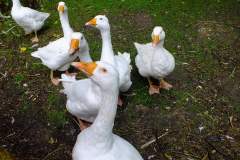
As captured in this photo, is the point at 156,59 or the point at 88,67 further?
the point at 156,59

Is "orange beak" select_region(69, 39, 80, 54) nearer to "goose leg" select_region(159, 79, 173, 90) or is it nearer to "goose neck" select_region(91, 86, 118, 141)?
"goose leg" select_region(159, 79, 173, 90)

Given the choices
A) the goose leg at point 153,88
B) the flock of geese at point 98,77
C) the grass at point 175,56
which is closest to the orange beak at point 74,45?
the flock of geese at point 98,77

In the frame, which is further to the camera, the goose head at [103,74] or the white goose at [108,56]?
the white goose at [108,56]

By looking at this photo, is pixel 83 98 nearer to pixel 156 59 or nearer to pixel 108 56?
pixel 108 56

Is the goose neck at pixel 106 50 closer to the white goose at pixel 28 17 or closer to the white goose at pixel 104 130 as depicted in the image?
the white goose at pixel 104 130

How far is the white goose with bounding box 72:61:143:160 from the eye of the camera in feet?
9.84

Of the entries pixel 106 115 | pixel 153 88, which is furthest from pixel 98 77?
pixel 153 88

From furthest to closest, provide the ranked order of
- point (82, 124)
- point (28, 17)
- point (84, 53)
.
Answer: point (28, 17) → point (84, 53) → point (82, 124)

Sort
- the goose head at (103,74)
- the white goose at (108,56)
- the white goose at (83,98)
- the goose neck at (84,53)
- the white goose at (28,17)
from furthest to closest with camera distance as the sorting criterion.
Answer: the white goose at (28,17) < the goose neck at (84,53) < the white goose at (108,56) < the white goose at (83,98) < the goose head at (103,74)

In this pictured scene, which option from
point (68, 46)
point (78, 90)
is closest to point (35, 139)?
point (78, 90)

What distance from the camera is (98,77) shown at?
2998 millimetres

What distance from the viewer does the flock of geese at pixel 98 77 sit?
307 centimetres

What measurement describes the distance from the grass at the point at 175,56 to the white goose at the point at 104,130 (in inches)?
38.1

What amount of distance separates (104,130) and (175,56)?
265cm
